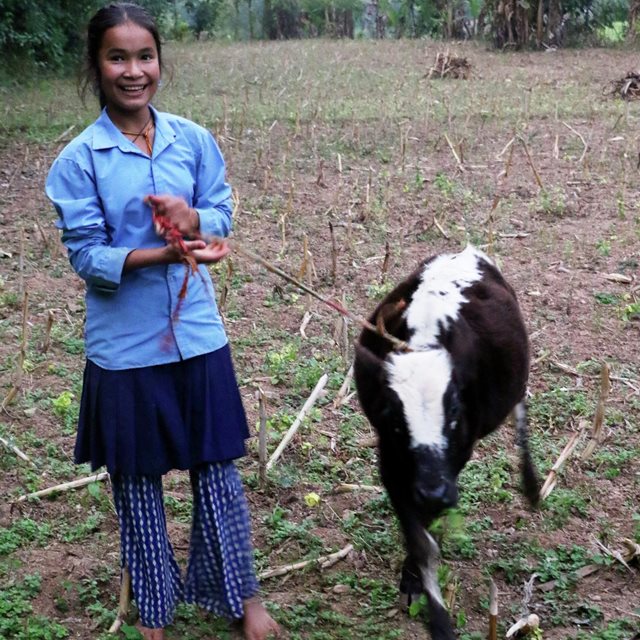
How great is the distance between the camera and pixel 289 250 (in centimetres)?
802

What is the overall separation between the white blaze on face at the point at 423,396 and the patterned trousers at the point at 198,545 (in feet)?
2.13

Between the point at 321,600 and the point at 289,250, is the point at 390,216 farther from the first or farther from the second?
the point at 321,600

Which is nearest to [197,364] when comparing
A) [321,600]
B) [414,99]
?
[321,600]

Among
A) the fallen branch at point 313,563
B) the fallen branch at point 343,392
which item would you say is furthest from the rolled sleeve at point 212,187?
the fallen branch at point 343,392

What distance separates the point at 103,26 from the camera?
10.1 feet

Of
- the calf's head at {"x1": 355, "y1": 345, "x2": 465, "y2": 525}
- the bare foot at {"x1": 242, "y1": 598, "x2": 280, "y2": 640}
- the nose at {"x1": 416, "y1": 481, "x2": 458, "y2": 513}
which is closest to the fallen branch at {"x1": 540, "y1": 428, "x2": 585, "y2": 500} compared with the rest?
the calf's head at {"x1": 355, "y1": 345, "x2": 465, "y2": 525}

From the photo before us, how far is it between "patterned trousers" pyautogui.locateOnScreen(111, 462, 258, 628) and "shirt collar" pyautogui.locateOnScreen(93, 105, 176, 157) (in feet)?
3.60

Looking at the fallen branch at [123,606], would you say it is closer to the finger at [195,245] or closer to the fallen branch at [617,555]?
the finger at [195,245]

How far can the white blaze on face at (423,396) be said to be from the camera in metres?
3.35

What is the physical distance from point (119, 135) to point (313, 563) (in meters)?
2.03

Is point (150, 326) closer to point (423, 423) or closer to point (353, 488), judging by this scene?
point (423, 423)

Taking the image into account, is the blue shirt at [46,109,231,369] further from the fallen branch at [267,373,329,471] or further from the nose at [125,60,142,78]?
the fallen branch at [267,373,329,471]

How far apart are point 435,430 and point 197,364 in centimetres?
86

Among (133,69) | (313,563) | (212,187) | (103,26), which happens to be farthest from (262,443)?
(103,26)
